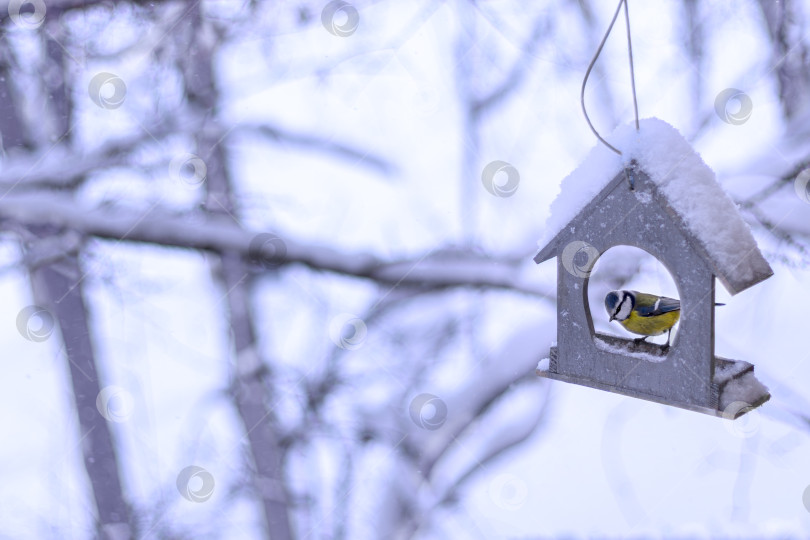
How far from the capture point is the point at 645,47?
2066 mm

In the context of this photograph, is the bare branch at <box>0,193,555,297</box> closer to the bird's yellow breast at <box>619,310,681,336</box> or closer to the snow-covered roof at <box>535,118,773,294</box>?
the bird's yellow breast at <box>619,310,681,336</box>

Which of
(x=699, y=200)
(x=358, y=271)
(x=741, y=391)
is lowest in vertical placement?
(x=741, y=391)

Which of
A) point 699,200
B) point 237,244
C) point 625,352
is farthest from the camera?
point 237,244

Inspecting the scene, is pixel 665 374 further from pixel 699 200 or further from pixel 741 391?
pixel 699 200

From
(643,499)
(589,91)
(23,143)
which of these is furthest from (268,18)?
(643,499)

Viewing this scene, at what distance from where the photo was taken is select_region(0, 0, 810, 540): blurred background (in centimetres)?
204

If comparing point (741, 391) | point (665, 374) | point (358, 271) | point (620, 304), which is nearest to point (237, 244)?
point (358, 271)

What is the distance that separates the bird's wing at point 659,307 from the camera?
108cm

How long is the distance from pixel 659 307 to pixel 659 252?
135 millimetres

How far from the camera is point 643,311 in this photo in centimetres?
109

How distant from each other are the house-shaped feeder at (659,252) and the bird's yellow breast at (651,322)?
29 millimetres

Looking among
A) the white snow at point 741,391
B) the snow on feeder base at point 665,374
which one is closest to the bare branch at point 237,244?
the snow on feeder base at point 665,374

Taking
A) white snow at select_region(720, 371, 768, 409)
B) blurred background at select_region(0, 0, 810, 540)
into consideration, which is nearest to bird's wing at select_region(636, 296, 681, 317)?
white snow at select_region(720, 371, 768, 409)

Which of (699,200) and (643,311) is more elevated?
(699,200)
